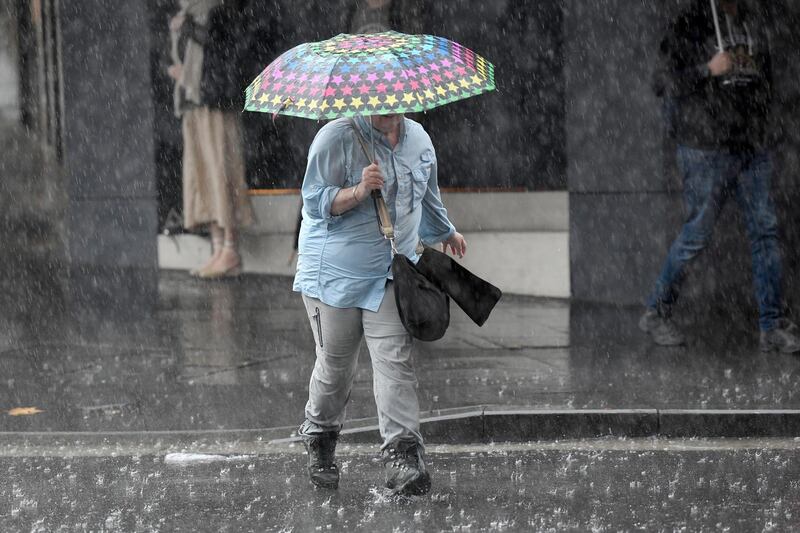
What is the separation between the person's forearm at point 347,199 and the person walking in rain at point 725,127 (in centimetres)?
345

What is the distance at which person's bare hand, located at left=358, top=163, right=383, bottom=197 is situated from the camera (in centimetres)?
540

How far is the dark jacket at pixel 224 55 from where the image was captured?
12.8 metres

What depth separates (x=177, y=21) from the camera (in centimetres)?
1286

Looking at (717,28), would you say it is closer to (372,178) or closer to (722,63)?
(722,63)

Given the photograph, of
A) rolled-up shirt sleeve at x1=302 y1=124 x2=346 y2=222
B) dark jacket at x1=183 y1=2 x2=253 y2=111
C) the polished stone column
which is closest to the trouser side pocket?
rolled-up shirt sleeve at x1=302 y1=124 x2=346 y2=222

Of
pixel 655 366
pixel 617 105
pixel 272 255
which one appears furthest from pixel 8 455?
pixel 272 255

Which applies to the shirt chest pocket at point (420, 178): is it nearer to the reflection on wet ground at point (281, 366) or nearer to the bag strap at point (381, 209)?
the bag strap at point (381, 209)

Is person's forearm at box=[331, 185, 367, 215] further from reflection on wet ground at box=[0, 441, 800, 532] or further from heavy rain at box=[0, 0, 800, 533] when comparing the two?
reflection on wet ground at box=[0, 441, 800, 532]

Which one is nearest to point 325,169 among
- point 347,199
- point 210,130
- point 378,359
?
point 347,199

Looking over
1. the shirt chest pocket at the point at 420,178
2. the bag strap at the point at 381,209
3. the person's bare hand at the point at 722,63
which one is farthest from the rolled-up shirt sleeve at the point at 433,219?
the person's bare hand at the point at 722,63

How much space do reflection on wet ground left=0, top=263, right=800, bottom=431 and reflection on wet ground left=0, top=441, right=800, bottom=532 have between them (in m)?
0.59

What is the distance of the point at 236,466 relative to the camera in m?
6.18

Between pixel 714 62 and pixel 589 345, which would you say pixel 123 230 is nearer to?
pixel 589 345

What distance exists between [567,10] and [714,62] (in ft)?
8.88
